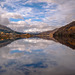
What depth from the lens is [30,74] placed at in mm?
9203

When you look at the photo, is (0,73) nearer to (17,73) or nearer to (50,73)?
(17,73)

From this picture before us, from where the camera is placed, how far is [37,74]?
30.1 ft

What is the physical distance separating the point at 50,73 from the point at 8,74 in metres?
3.96

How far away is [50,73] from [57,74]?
0.68 metres

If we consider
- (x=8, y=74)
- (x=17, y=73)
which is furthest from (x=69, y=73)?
(x=8, y=74)

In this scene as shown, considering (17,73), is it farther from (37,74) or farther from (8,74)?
(37,74)

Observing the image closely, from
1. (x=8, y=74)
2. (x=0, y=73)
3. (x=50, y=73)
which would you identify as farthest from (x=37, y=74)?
(x=0, y=73)

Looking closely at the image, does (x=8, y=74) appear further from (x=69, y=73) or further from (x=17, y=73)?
(x=69, y=73)

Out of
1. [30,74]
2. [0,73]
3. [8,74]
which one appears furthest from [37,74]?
[0,73]

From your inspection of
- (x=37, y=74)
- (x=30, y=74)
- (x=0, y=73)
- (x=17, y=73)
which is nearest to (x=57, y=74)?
(x=37, y=74)

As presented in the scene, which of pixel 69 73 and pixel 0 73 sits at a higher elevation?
pixel 0 73

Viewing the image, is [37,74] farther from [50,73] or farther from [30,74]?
[50,73]

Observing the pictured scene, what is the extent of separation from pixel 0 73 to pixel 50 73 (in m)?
4.82

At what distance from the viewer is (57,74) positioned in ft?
29.8
